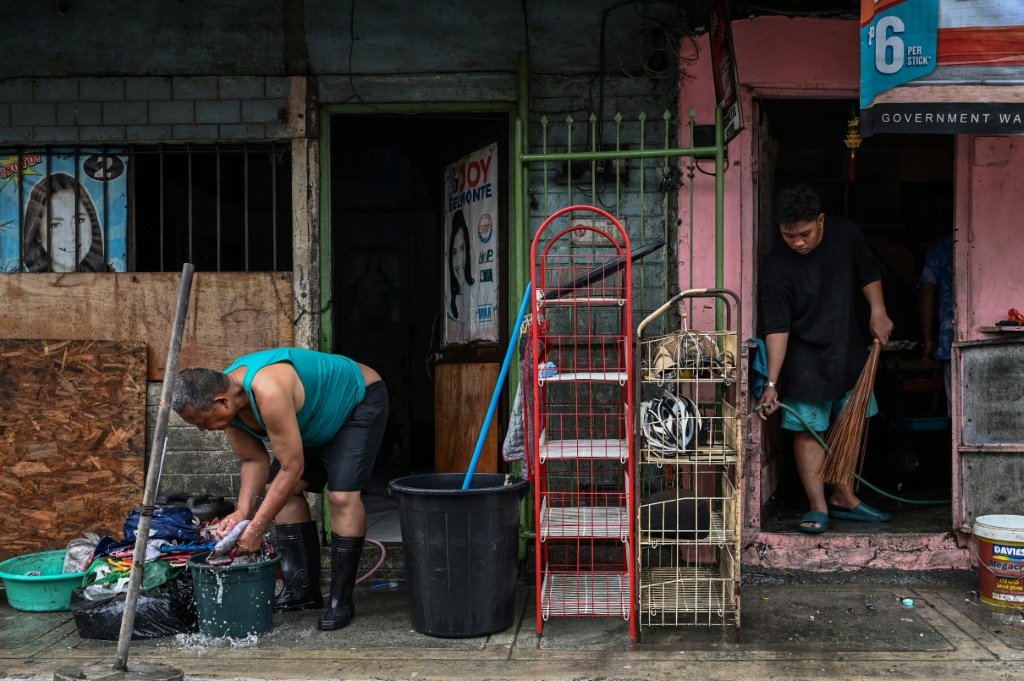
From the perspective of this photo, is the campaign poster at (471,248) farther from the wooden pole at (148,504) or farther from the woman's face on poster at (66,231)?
the wooden pole at (148,504)

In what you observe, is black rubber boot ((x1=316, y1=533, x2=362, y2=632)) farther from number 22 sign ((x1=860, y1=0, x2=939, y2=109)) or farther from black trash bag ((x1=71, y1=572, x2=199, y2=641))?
number 22 sign ((x1=860, y1=0, x2=939, y2=109))

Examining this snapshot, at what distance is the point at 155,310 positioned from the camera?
6.21m

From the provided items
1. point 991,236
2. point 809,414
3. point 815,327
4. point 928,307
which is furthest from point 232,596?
point 928,307

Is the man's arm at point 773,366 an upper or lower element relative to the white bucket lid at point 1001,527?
upper

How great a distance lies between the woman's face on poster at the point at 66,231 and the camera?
20.8ft

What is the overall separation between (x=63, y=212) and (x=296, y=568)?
296 centimetres

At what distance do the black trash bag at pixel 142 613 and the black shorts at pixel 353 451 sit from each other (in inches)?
32.3

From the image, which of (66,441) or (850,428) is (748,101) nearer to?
(850,428)

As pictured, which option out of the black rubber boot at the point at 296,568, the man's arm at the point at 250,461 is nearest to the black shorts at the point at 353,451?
the man's arm at the point at 250,461

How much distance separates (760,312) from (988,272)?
1.31 meters

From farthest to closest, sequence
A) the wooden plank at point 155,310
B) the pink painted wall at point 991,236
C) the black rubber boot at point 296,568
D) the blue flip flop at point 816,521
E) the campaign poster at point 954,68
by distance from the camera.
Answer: the wooden plank at point 155,310 < the blue flip flop at point 816,521 < the pink painted wall at point 991,236 < the black rubber boot at point 296,568 < the campaign poster at point 954,68

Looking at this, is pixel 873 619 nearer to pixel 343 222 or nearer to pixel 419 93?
pixel 419 93

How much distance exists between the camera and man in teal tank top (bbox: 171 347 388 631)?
451 centimetres

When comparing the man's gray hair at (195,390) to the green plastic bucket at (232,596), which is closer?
the man's gray hair at (195,390)
